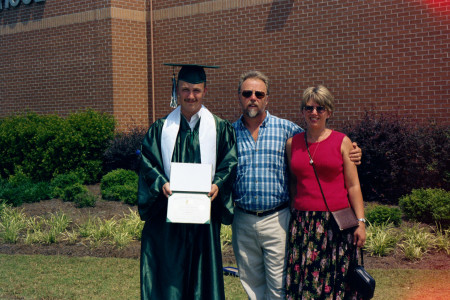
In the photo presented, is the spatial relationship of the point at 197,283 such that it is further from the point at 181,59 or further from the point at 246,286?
the point at 181,59

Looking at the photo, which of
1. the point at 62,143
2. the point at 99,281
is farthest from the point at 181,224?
the point at 62,143

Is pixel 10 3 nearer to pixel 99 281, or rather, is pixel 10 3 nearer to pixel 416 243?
pixel 99 281

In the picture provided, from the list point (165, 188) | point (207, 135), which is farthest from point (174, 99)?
point (165, 188)

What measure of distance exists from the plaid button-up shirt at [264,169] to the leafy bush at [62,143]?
8.50 metres

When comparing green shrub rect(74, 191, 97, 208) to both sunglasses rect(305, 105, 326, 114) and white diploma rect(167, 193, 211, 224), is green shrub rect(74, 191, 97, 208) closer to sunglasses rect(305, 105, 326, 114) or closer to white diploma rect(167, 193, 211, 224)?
white diploma rect(167, 193, 211, 224)

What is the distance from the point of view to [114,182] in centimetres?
1105

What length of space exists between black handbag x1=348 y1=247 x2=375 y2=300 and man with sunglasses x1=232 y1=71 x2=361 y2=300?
1.73 ft

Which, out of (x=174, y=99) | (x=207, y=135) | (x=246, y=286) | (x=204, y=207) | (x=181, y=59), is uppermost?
(x=181, y=59)

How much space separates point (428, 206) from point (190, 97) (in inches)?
194

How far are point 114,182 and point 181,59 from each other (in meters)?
3.52

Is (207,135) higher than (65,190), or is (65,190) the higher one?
(207,135)

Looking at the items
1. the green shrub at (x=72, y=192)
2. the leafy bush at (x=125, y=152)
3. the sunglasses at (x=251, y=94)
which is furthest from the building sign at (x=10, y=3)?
the sunglasses at (x=251, y=94)

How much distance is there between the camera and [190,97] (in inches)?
173

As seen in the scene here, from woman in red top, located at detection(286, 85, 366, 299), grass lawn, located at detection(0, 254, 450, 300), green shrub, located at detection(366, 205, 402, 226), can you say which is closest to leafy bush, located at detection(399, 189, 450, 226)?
green shrub, located at detection(366, 205, 402, 226)
